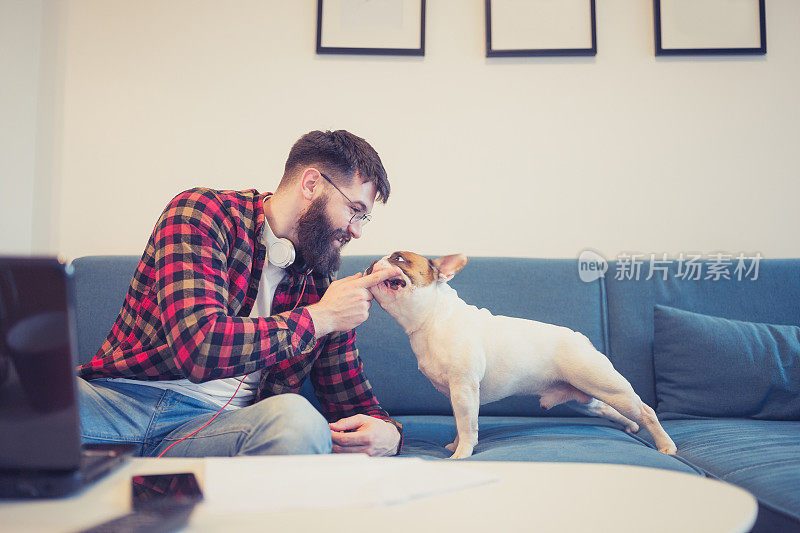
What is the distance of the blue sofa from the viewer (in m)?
1.80

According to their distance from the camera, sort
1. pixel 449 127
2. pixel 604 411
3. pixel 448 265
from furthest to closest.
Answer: pixel 449 127 → pixel 604 411 → pixel 448 265

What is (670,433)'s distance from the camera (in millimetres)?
1744

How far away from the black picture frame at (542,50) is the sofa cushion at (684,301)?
37.4 inches

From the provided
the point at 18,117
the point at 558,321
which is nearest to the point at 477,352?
the point at 558,321

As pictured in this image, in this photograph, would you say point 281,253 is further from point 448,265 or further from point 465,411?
point 465,411

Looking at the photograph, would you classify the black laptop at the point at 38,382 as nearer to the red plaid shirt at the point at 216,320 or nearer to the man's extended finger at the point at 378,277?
the red plaid shirt at the point at 216,320

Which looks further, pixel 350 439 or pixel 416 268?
pixel 416 268

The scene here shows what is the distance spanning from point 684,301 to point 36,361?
2.02 metres

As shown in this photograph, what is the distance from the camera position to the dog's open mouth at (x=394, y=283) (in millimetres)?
1598

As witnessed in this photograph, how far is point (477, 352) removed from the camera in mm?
1602

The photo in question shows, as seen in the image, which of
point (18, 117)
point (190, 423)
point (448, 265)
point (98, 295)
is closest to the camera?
point (190, 423)

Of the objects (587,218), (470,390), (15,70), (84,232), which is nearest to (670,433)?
(470,390)

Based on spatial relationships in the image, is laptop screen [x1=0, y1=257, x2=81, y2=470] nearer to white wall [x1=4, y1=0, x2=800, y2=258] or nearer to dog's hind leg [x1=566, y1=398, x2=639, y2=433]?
dog's hind leg [x1=566, y1=398, x2=639, y2=433]

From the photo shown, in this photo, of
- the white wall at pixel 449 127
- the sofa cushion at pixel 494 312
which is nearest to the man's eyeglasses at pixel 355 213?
the sofa cushion at pixel 494 312
